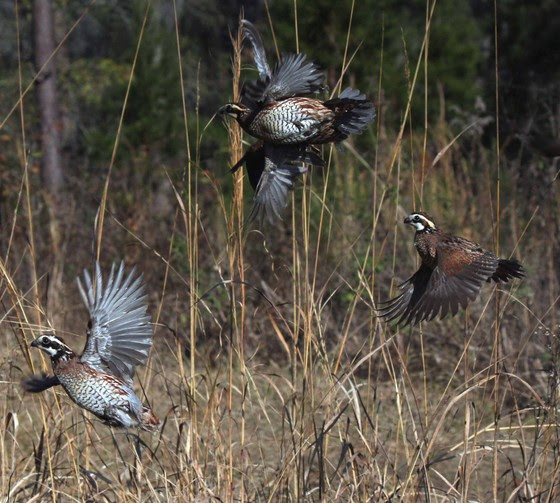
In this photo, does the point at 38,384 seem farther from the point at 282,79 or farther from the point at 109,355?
the point at 282,79

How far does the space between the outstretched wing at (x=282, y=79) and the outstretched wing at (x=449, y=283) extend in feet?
1.57

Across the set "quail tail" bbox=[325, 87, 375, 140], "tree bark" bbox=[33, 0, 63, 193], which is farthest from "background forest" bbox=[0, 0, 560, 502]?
"quail tail" bbox=[325, 87, 375, 140]

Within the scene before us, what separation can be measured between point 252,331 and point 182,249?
2.28 feet

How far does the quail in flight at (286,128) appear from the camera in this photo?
2.35 metres

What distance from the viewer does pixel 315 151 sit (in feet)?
8.13

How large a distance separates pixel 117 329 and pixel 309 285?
1.64 ft

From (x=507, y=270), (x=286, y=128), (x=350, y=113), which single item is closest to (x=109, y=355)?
(x=286, y=128)

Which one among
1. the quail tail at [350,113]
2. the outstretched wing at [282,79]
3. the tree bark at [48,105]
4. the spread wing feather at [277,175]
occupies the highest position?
the outstretched wing at [282,79]

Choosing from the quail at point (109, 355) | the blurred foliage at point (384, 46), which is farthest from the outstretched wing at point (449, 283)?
the blurred foliage at point (384, 46)

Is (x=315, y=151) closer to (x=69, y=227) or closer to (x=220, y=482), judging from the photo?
(x=220, y=482)

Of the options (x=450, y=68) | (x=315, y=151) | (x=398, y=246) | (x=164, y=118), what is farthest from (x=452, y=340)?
(x=450, y=68)

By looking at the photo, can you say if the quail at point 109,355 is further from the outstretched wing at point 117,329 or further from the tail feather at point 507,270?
the tail feather at point 507,270

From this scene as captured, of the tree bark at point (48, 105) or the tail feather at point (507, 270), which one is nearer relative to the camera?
Result: the tail feather at point (507, 270)

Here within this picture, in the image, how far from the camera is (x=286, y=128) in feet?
7.79
